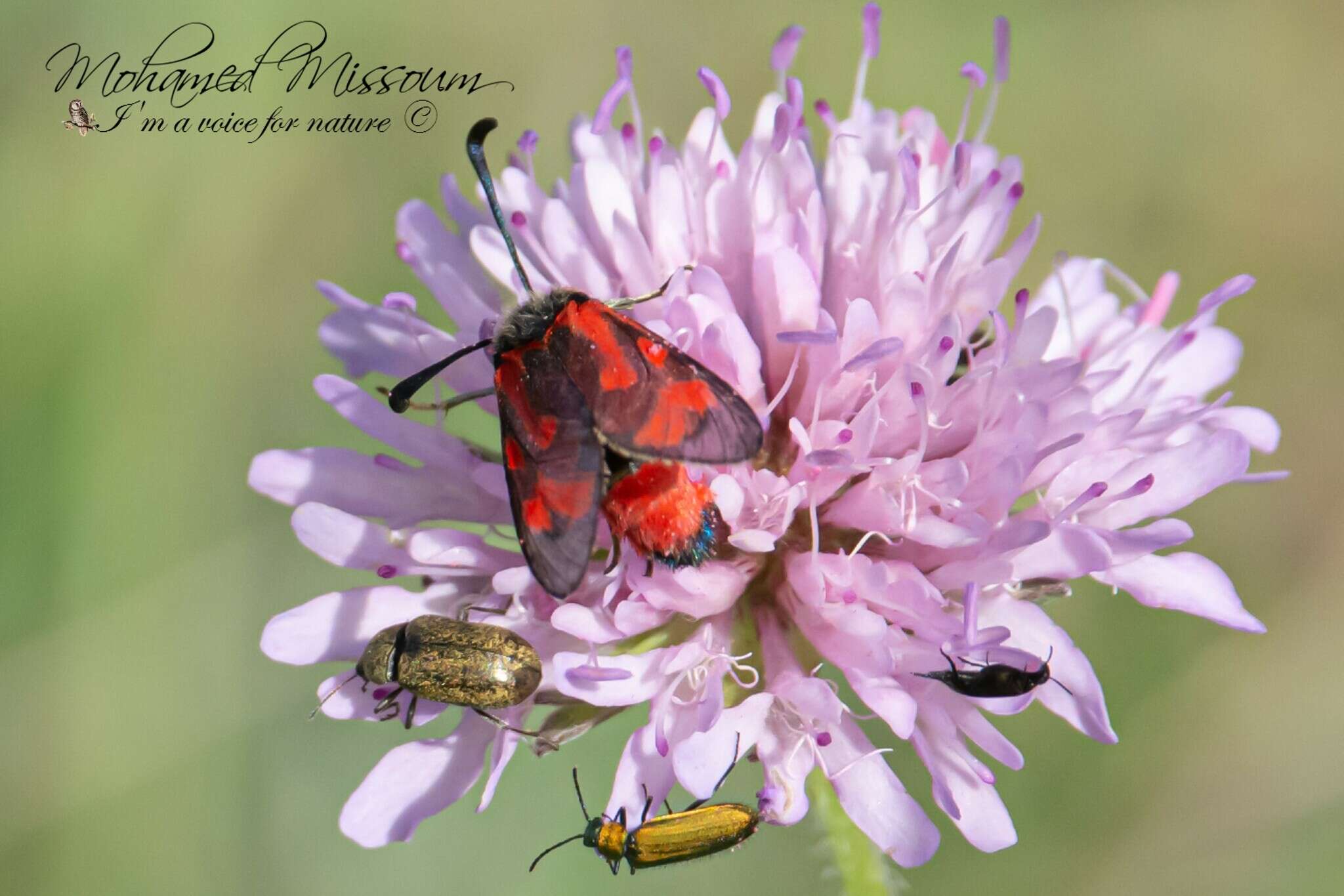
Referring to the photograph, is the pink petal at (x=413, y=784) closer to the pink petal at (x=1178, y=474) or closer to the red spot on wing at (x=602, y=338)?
the red spot on wing at (x=602, y=338)

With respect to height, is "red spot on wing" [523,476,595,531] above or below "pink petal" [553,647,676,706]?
above

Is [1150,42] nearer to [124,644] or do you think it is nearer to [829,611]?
[829,611]

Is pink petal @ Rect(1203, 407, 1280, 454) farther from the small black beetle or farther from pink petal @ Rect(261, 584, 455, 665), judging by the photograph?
pink petal @ Rect(261, 584, 455, 665)

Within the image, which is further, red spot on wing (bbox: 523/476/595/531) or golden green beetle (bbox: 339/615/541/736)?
golden green beetle (bbox: 339/615/541/736)

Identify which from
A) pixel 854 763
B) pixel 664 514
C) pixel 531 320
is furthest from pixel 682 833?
pixel 531 320

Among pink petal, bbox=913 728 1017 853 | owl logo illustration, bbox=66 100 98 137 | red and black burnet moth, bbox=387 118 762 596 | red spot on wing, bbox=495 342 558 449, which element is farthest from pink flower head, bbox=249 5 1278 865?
owl logo illustration, bbox=66 100 98 137

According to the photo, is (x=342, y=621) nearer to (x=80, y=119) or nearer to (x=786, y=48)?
(x=786, y=48)

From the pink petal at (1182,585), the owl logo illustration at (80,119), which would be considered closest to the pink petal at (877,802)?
the pink petal at (1182,585)
